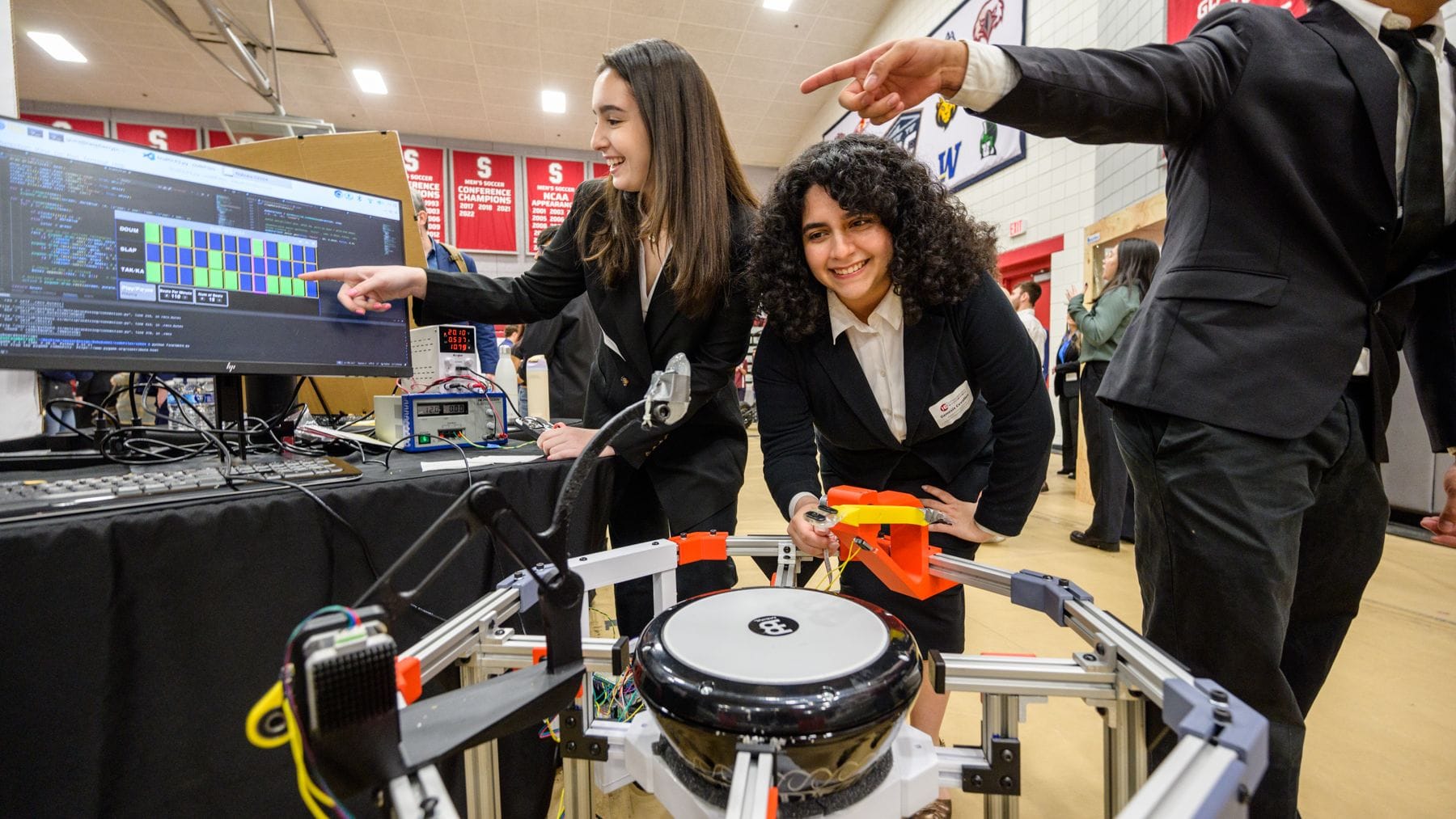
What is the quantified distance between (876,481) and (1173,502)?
0.47 meters

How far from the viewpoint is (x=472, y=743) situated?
43cm

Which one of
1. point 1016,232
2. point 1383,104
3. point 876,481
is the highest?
point 1016,232

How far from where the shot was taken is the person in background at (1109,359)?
255 cm

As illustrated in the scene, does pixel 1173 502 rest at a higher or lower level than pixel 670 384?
lower

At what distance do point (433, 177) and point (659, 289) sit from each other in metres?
8.23

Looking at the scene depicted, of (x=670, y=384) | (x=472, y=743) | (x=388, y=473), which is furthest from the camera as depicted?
(x=388, y=473)

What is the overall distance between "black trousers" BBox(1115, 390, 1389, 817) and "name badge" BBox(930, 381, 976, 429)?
0.25 meters

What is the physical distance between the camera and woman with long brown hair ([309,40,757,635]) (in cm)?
106

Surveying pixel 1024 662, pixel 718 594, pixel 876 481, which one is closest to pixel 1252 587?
pixel 1024 662

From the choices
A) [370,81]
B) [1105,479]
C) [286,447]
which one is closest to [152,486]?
[286,447]

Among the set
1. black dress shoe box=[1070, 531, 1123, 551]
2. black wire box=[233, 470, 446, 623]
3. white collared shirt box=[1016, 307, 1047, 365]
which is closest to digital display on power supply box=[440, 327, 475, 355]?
black wire box=[233, 470, 446, 623]

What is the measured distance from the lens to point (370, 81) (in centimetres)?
656

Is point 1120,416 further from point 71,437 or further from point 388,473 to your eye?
point 71,437

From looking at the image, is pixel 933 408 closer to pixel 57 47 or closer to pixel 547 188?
pixel 547 188
